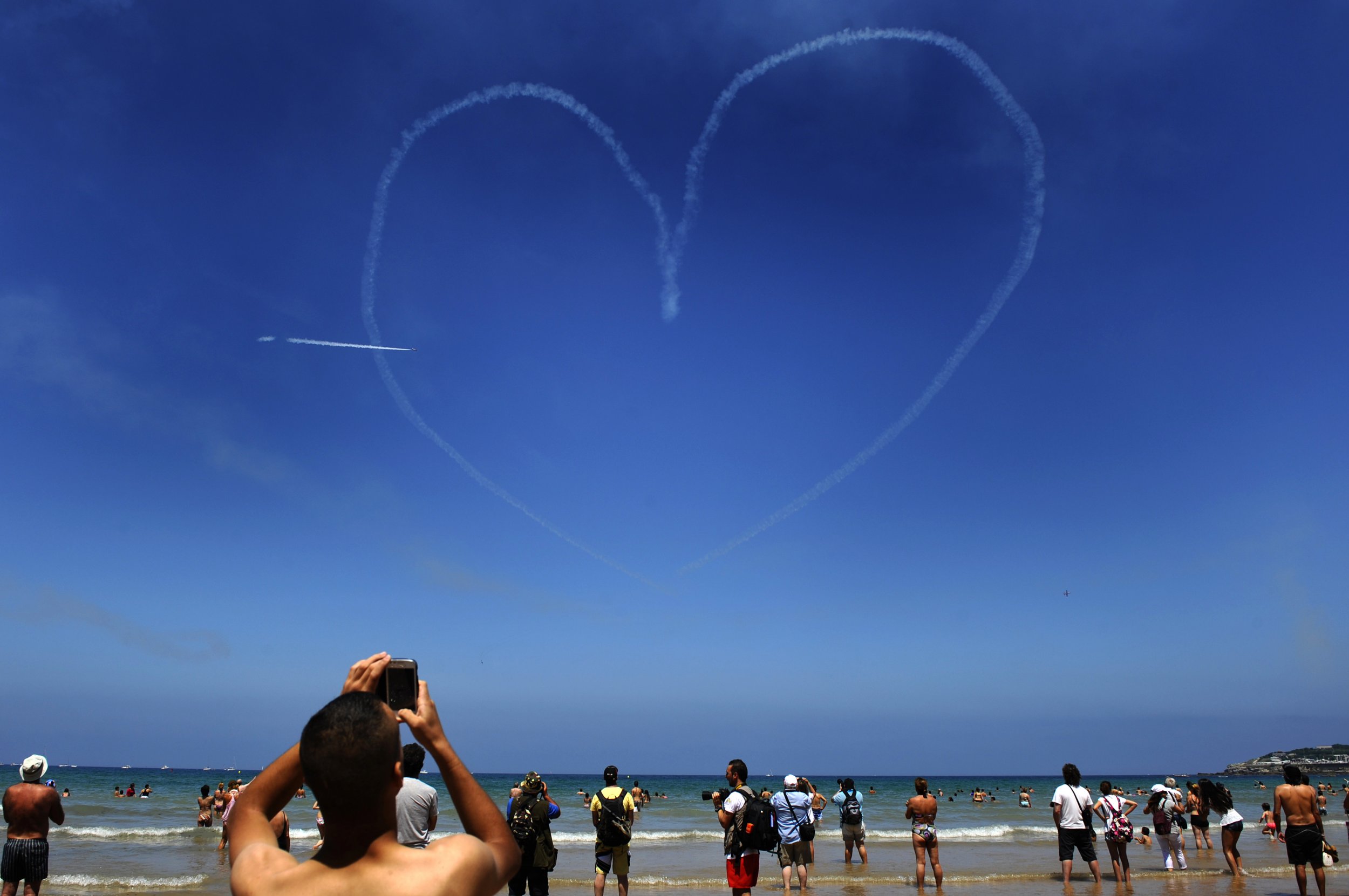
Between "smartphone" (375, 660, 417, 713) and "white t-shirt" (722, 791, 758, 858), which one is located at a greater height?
"smartphone" (375, 660, 417, 713)

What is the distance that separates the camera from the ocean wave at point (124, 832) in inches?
1054

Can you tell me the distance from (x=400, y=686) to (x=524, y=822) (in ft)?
31.2

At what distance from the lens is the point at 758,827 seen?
32.2ft

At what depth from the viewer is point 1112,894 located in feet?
48.7

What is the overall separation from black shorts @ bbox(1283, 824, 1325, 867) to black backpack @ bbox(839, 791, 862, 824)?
303 inches

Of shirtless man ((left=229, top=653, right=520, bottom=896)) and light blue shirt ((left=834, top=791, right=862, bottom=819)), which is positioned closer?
shirtless man ((left=229, top=653, right=520, bottom=896))

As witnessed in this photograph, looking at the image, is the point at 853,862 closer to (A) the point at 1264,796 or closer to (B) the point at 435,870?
(B) the point at 435,870

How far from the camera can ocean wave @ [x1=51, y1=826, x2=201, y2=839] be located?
2677 cm

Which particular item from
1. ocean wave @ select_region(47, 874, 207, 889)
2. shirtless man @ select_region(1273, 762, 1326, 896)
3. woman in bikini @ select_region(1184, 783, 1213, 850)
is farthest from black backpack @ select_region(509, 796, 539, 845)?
woman in bikini @ select_region(1184, 783, 1213, 850)

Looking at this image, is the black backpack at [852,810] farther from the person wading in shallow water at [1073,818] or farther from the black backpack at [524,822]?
the black backpack at [524,822]

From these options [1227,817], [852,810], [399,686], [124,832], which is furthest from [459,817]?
[124,832]

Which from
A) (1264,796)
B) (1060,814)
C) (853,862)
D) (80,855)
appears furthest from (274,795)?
(1264,796)

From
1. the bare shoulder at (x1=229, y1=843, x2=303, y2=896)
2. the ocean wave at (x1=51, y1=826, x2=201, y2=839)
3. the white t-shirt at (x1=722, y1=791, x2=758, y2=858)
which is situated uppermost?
the bare shoulder at (x1=229, y1=843, x2=303, y2=896)

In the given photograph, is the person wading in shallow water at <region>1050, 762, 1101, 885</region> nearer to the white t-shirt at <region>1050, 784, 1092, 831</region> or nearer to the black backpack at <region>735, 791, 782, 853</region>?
the white t-shirt at <region>1050, 784, 1092, 831</region>
